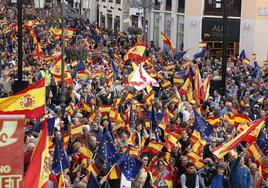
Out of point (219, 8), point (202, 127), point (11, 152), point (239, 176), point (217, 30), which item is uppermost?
point (219, 8)

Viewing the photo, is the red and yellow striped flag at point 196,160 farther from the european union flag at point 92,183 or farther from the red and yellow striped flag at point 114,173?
the european union flag at point 92,183

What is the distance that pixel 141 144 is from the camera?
51.4ft

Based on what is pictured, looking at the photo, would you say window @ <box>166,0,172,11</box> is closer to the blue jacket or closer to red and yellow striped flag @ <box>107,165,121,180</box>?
the blue jacket

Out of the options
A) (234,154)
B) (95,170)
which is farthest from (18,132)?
(234,154)

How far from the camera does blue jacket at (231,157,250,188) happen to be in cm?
1316

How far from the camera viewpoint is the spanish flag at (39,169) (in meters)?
9.34

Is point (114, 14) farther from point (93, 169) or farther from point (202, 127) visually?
point (93, 169)

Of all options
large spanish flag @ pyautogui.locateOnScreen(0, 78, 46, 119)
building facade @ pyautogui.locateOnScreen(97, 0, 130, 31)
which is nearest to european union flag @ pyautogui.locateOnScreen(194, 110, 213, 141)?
large spanish flag @ pyautogui.locateOnScreen(0, 78, 46, 119)

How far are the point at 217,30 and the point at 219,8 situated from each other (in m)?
1.47

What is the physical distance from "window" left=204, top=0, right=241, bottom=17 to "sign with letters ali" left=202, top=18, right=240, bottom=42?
441 mm

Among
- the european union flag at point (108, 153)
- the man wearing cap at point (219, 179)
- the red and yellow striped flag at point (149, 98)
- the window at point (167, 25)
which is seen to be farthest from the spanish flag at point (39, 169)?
the window at point (167, 25)

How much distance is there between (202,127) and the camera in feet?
53.8

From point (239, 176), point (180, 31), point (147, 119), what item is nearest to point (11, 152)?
point (239, 176)

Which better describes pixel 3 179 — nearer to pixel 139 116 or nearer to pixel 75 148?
pixel 75 148
